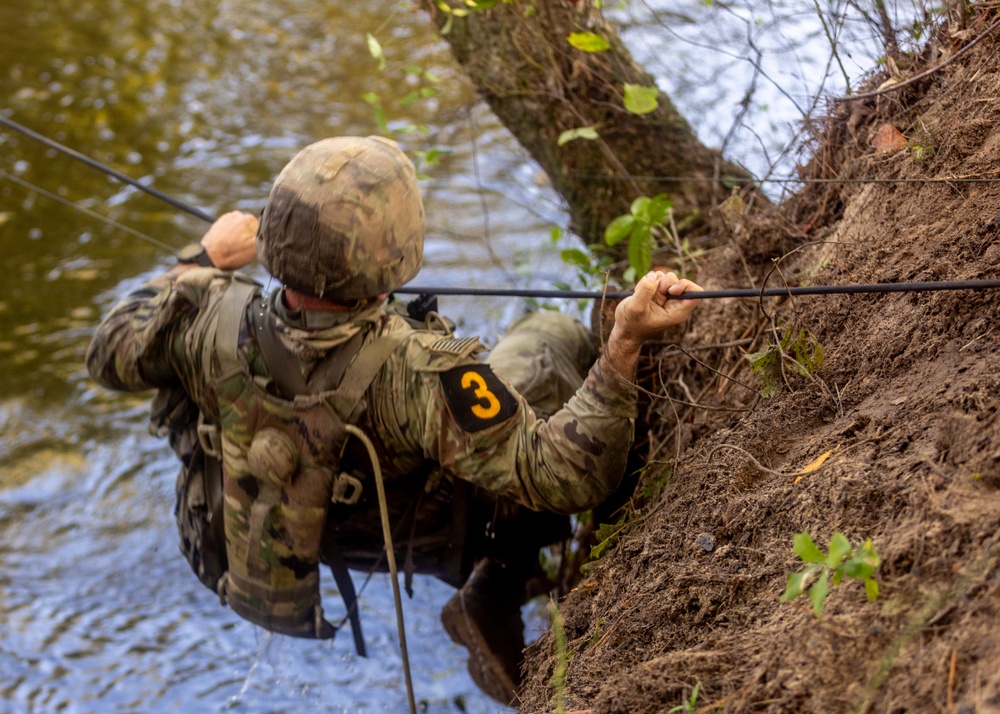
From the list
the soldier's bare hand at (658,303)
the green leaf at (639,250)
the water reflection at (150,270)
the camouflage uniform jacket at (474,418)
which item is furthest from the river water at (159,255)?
the camouflage uniform jacket at (474,418)

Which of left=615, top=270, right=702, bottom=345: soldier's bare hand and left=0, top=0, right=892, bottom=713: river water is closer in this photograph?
left=615, top=270, right=702, bottom=345: soldier's bare hand

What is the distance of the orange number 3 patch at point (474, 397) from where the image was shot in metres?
2.43

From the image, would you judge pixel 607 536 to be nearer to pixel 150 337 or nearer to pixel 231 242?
pixel 150 337

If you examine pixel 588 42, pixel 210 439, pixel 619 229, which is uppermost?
pixel 588 42

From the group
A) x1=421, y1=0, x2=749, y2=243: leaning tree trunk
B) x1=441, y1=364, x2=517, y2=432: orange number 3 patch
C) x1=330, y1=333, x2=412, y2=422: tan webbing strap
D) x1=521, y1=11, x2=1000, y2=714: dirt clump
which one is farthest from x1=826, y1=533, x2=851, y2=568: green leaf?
x1=421, y1=0, x2=749, y2=243: leaning tree trunk

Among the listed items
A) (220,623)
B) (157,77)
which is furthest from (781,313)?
(157,77)

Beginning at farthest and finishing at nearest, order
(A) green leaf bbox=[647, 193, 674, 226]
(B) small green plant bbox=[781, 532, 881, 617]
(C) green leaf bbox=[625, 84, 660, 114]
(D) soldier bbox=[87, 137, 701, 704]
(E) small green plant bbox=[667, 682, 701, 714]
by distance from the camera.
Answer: (C) green leaf bbox=[625, 84, 660, 114] → (A) green leaf bbox=[647, 193, 674, 226] → (D) soldier bbox=[87, 137, 701, 704] → (E) small green plant bbox=[667, 682, 701, 714] → (B) small green plant bbox=[781, 532, 881, 617]

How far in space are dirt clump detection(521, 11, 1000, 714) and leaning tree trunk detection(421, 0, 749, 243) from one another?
0.97 m

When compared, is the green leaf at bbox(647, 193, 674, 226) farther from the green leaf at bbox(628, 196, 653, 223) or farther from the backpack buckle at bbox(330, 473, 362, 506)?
the backpack buckle at bbox(330, 473, 362, 506)

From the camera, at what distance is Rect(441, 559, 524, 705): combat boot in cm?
336

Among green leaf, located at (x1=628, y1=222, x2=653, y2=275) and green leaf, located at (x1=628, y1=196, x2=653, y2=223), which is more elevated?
green leaf, located at (x1=628, y1=196, x2=653, y2=223)

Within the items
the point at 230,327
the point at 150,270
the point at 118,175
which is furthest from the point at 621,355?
the point at 150,270

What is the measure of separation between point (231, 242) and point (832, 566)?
91.5 inches

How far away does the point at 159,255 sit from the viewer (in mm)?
6352
